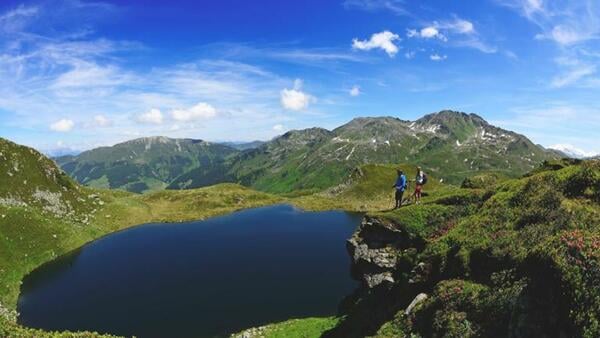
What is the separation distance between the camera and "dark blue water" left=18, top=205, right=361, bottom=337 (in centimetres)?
5684

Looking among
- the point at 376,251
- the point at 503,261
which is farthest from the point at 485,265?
the point at 376,251

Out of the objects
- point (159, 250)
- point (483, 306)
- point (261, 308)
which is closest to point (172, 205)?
point (159, 250)

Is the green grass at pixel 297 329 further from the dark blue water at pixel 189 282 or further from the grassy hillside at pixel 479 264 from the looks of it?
the dark blue water at pixel 189 282

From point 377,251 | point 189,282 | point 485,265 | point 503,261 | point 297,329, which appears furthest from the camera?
point 189,282

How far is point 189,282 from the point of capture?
70938 millimetres

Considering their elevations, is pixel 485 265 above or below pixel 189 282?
above

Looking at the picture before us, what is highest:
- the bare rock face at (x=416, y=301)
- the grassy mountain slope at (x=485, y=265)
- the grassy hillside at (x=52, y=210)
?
the grassy mountain slope at (x=485, y=265)

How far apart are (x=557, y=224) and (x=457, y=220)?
43.5 feet

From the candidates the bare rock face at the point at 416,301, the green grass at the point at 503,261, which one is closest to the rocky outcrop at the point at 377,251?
the green grass at the point at 503,261

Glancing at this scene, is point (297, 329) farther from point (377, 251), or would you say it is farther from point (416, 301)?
point (416, 301)

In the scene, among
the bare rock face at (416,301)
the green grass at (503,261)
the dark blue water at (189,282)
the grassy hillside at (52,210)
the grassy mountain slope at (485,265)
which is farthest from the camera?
the grassy hillside at (52,210)

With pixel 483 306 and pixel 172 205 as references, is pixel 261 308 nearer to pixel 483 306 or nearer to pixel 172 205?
pixel 483 306

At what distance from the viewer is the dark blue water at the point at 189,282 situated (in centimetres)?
5684

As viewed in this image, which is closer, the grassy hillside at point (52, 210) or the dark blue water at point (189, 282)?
the dark blue water at point (189, 282)
